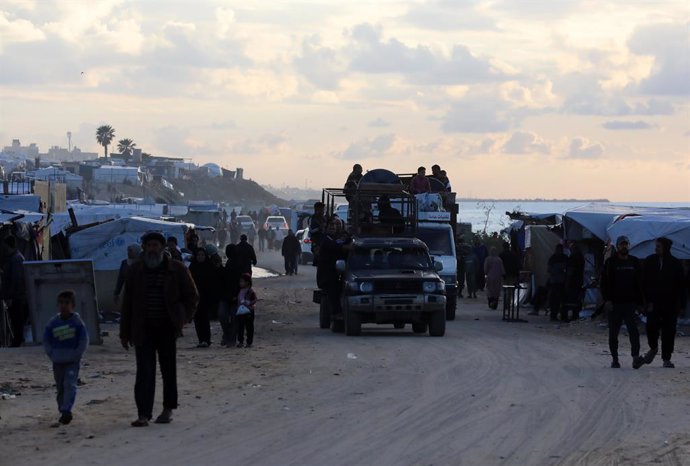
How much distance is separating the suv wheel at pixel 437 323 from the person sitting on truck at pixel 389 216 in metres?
5.29

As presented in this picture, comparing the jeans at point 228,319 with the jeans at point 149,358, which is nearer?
the jeans at point 149,358

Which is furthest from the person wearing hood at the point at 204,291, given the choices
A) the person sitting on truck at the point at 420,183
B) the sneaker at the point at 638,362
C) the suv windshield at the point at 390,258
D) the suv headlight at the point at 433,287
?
the person sitting on truck at the point at 420,183

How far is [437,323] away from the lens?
23.2m

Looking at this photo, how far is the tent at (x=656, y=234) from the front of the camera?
85.3ft

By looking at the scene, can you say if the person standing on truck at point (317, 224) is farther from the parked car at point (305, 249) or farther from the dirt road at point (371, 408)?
the parked car at point (305, 249)

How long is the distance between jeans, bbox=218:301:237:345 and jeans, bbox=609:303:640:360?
6139 mm

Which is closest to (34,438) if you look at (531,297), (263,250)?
(531,297)

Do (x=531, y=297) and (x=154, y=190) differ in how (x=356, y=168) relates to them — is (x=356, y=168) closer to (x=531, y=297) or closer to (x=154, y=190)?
(x=531, y=297)

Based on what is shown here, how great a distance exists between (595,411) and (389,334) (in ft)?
36.2

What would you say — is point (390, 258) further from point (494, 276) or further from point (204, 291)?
point (494, 276)

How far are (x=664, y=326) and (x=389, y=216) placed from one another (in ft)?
36.4

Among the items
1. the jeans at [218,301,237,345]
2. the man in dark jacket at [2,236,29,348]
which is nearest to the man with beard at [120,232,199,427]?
the man in dark jacket at [2,236,29,348]

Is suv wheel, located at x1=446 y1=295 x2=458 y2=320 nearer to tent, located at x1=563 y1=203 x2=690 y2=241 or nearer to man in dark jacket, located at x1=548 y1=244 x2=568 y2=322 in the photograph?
man in dark jacket, located at x1=548 y1=244 x2=568 y2=322

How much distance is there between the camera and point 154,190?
12488cm
